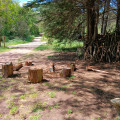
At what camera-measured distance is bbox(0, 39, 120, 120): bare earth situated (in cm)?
252

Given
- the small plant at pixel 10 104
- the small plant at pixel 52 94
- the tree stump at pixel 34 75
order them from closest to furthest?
the small plant at pixel 10 104
the small plant at pixel 52 94
the tree stump at pixel 34 75

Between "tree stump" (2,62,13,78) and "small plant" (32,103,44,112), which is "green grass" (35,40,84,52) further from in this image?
"small plant" (32,103,44,112)

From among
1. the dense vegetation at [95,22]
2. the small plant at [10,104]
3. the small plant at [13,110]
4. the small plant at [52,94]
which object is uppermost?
the dense vegetation at [95,22]

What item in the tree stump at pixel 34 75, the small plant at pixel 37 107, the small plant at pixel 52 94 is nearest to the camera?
the small plant at pixel 37 107

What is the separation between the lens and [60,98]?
3.16 meters

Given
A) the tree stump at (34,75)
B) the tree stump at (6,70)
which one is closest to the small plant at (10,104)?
the tree stump at (34,75)

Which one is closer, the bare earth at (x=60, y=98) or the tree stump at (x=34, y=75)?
the bare earth at (x=60, y=98)

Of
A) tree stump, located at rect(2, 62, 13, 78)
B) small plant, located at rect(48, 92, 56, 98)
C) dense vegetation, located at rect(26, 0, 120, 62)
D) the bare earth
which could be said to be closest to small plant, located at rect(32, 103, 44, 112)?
the bare earth

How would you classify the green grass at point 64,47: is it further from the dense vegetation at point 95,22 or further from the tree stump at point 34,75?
the tree stump at point 34,75

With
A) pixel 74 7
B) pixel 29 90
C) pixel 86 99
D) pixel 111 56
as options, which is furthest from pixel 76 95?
pixel 74 7

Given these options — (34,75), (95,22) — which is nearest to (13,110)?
(34,75)

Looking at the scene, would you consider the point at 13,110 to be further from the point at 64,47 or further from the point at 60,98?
the point at 64,47

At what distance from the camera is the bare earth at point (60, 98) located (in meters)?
2.52

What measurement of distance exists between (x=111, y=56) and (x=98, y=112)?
4905 mm
